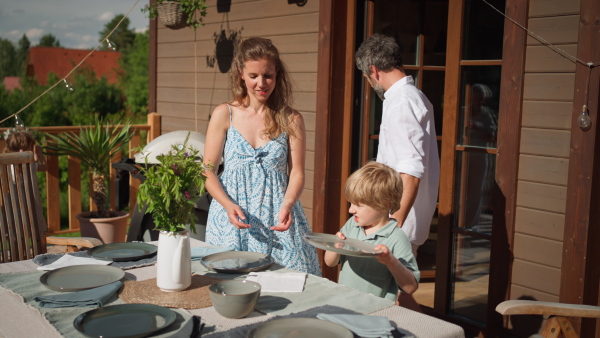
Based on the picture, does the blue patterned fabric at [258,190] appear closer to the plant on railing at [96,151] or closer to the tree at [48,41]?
the plant on railing at [96,151]

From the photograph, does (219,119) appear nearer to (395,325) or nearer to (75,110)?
(395,325)

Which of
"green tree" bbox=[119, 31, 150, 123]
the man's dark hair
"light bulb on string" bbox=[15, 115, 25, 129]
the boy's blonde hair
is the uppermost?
"green tree" bbox=[119, 31, 150, 123]

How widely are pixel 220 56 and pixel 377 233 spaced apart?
3181 mm

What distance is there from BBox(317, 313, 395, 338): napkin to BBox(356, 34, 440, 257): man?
0.91 meters

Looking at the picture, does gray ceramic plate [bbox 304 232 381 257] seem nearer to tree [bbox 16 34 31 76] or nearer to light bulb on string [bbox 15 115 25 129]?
light bulb on string [bbox 15 115 25 129]

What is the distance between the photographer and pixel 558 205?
8.97 feet

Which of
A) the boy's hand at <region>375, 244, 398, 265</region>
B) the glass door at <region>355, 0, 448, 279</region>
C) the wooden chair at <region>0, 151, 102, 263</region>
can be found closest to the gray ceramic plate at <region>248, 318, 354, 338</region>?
the boy's hand at <region>375, 244, 398, 265</region>

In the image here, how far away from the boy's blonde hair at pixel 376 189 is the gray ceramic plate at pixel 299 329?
0.59 metres

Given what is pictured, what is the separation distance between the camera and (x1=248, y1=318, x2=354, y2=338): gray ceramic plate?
54.1 inches

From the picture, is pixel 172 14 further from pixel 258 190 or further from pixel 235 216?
pixel 235 216

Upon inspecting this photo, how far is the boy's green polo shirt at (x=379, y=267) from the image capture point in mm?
1914

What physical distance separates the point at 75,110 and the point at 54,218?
3022 centimetres

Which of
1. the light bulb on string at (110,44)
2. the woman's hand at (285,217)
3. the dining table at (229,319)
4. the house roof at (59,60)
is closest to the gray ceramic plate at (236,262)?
the dining table at (229,319)

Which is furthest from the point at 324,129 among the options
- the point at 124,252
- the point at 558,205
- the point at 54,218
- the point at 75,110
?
the point at 75,110
